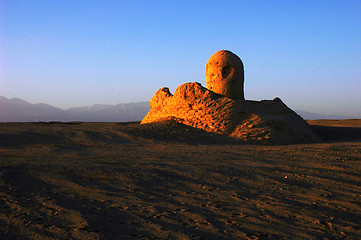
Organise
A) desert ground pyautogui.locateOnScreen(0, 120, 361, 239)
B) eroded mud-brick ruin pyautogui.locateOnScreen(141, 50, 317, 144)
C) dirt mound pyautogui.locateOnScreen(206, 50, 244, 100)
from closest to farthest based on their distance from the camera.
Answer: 1. desert ground pyautogui.locateOnScreen(0, 120, 361, 239)
2. eroded mud-brick ruin pyautogui.locateOnScreen(141, 50, 317, 144)
3. dirt mound pyautogui.locateOnScreen(206, 50, 244, 100)

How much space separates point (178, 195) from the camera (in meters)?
→ 3.42

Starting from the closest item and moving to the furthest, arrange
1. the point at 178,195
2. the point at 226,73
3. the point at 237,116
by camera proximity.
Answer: the point at 178,195 < the point at 237,116 < the point at 226,73

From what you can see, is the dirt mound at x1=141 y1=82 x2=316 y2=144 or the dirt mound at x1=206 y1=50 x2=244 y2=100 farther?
the dirt mound at x1=206 y1=50 x2=244 y2=100

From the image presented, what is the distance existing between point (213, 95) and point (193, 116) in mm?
1057

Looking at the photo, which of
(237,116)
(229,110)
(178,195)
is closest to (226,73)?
(229,110)

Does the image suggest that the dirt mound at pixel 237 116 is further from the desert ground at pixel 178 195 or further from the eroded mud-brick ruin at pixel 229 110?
the desert ground at pixel 178 195

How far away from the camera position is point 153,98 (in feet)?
41.8

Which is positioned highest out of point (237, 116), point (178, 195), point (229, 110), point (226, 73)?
point (226, 73)

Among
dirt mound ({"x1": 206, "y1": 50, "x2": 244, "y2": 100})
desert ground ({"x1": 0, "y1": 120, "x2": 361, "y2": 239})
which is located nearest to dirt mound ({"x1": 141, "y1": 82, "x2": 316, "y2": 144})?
dirt mound ({"x1": 206, "y1": 50, "x2": 244, "y2": 100})

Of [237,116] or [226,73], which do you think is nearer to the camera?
[237,116]

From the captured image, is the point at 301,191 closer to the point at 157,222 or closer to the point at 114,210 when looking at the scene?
the point at 157,222

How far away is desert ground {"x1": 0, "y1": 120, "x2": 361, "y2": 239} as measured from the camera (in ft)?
8.18

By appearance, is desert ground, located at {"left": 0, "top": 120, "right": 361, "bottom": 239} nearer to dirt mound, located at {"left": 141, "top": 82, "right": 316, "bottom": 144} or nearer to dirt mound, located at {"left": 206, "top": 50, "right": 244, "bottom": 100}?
dirt mound, located at {"left": 141, "top": 82, "right": 316, "bottom": 144}

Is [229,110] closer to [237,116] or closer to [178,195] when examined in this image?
[237,116]
